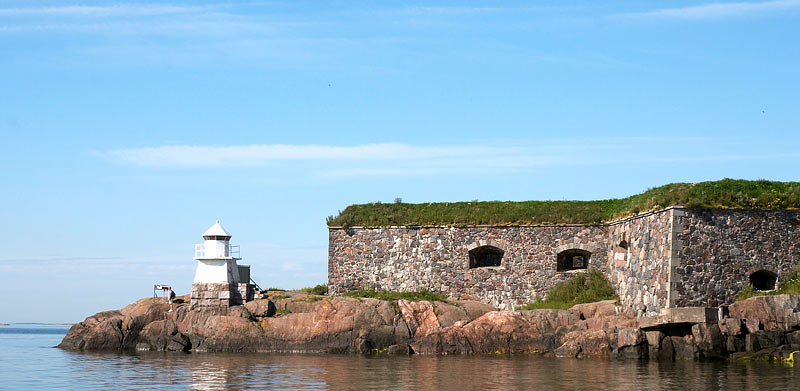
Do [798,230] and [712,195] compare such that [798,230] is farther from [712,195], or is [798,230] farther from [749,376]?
[749,376]

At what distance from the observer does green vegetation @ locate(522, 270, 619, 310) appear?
29453 millimetres

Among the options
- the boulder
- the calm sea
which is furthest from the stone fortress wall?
the calm sea

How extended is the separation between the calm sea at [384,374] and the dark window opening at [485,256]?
21.2ft

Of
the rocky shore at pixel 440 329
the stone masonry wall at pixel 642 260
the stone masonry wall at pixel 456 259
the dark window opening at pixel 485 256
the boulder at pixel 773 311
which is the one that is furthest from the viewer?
the dark window opening at pixel 485 256

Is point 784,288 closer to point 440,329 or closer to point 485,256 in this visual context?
point 440,329

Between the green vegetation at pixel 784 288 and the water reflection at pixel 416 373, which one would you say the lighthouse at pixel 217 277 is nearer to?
the water reflection at pixel 416 373

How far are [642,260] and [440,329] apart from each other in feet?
22.6

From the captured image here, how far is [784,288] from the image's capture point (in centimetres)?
2519

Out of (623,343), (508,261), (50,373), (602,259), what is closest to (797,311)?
(623,343)

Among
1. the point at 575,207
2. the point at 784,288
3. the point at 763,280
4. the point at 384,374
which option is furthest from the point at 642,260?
the point at 384,374

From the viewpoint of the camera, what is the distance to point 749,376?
19578 mm

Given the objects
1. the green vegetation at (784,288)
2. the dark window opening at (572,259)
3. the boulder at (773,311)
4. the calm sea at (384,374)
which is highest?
the dark window opening at (572,259)

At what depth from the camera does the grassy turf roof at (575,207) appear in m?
25.8

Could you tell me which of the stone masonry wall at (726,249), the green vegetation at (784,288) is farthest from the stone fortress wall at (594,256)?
the green vegetation at (784,288)
